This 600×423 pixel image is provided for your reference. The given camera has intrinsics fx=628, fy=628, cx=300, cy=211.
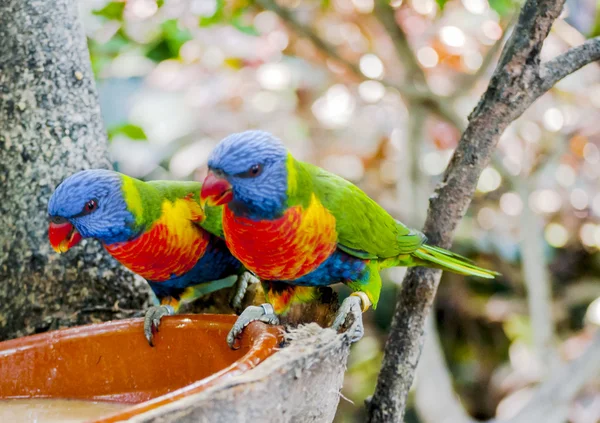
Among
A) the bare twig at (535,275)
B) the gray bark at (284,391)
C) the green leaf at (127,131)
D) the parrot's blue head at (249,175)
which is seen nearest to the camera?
the gray bark at (284,391)

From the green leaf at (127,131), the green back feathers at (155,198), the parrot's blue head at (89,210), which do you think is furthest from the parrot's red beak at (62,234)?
the green leaf at (127,131)

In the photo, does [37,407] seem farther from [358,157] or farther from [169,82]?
[358,157]

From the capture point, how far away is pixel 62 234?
4.16 ft

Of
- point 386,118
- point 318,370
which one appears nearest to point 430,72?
point 386,118

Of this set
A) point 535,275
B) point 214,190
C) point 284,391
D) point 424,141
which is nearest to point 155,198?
point 214,190

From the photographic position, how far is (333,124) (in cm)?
357

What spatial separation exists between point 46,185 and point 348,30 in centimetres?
208

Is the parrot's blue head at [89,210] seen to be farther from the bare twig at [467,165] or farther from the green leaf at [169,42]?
the green leaf at [169,42]

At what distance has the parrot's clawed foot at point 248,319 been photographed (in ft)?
3.89

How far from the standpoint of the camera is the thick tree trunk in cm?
155

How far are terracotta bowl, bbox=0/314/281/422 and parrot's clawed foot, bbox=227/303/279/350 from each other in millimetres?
45

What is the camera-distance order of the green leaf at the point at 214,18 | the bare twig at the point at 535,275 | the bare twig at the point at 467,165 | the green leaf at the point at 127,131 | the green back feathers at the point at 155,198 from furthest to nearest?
the bare twig at the point at 535,275 → the green leaf at the point at 214,18 → the green leaf at the point at 127,131 → the green back feathers at the point at 155,198 → the bare twig at the point at 467,165

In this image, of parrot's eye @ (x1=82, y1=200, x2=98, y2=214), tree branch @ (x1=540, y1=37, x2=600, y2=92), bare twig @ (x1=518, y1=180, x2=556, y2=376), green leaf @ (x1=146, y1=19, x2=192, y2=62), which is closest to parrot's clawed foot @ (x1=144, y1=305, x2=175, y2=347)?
parrot's eye @ (x1=82, y1=200, x2=98, y2=214)

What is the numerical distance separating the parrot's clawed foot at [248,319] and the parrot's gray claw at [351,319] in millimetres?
139
